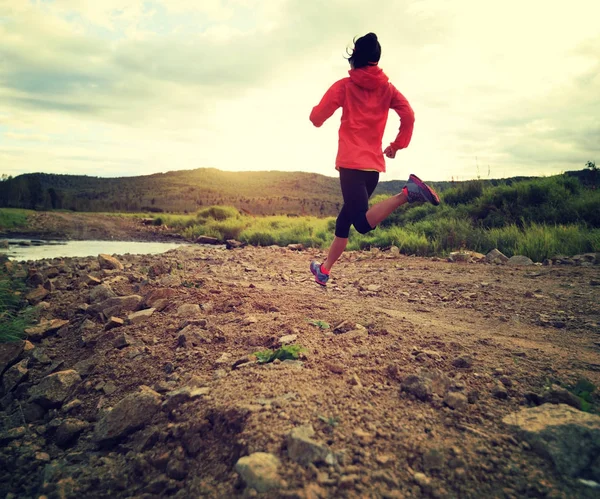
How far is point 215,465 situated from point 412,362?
1.38m

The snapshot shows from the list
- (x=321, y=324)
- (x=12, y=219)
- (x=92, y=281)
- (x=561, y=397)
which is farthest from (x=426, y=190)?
(x=12, y=219)

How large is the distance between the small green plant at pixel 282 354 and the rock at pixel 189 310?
4.21 feet

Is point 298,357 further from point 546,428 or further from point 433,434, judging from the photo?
point 546,428

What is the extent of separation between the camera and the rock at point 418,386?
1.98m

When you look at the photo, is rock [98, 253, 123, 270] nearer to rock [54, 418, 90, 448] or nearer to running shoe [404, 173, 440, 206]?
rock [54, 418, 90, 448]

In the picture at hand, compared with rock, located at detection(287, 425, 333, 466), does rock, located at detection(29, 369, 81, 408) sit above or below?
below

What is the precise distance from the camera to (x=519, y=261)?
6.79 m

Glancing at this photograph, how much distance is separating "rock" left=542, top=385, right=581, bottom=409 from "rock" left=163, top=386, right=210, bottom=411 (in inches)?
73.0

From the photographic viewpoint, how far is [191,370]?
2582 mm

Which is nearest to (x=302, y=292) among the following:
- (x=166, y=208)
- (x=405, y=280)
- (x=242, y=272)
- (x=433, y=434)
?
(x=405, y=280)

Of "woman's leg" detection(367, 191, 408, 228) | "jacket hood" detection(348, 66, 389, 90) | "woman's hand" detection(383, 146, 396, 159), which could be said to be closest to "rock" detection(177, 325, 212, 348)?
"woman's leg" detection(367, 191, 408, 228)

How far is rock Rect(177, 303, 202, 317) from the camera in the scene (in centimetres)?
364

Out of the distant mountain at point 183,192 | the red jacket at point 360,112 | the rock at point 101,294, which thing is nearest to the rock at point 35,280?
the rock at point 101,294

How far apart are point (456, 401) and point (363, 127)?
272 cm
